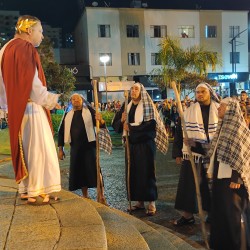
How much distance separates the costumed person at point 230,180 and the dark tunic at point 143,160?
1.53m

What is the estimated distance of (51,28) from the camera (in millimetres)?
51312

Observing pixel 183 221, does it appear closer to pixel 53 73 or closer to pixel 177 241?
pixel 177 241

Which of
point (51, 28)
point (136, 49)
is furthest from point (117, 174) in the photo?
point (51, 28)

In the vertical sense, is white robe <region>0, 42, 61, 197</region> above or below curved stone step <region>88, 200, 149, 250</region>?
above

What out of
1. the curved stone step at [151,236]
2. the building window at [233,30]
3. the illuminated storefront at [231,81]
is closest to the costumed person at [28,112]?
the curved stone step at [151,236]

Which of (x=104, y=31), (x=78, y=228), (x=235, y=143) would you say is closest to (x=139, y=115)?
(x=235, y=143)

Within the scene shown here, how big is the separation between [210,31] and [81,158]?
1432 inches

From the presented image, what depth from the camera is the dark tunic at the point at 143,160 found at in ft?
19.0

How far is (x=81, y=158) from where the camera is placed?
6.10 metres

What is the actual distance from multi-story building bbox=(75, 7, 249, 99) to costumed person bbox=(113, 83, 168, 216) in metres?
29.7

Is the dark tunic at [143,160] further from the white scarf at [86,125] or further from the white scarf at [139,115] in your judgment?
the white scarf at [86,125]

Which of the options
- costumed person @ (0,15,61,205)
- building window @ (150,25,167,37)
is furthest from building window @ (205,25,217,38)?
costumed person @ (0,15,61,205)

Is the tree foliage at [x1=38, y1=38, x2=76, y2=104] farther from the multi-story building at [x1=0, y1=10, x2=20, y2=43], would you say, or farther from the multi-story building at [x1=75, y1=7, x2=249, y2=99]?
the multi-story building at [x1=0, y1=10, x2=20, y2=43]

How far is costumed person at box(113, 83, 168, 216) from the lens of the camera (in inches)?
227
